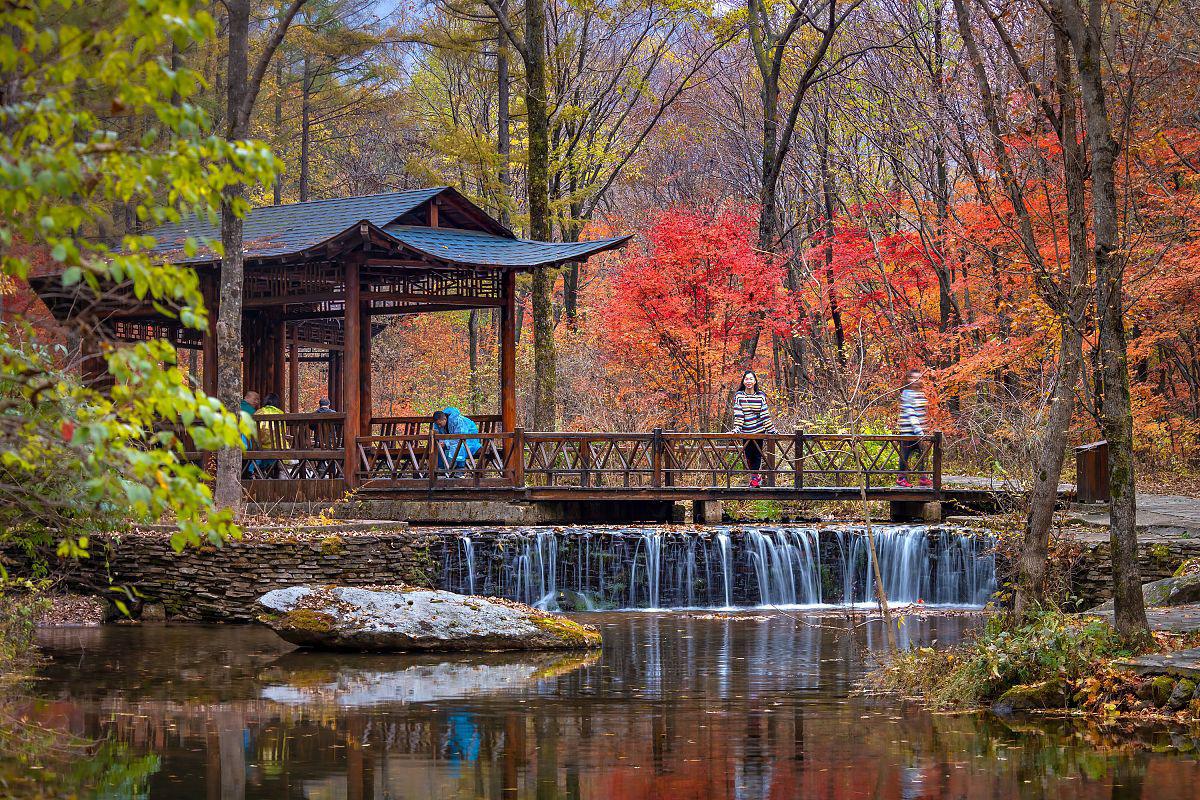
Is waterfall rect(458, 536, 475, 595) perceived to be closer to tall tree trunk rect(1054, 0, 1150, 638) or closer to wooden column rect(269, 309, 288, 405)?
wooden column rect(269, 309, 288, 405)

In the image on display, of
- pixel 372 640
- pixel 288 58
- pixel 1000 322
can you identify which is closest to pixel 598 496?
pixel 372 640

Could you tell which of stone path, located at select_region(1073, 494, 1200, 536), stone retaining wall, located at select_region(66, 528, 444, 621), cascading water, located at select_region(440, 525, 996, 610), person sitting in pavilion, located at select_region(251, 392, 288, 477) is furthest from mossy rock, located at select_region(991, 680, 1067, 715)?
person sitting in pavilion, located at select_region(251, 392, 288, 477)

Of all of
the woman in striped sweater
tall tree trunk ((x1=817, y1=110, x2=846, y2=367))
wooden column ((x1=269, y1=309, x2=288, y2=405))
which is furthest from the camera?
tall tree trunk ((x1=817, y1=110, x2=846, y2=367))

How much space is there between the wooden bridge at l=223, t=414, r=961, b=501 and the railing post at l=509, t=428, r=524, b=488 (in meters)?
0.01

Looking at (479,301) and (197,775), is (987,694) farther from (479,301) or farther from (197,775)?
(479,301)

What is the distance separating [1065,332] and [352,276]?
11.5 meters

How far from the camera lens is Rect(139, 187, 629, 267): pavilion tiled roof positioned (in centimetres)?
1870

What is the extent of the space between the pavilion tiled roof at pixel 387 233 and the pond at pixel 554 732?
7365 mm

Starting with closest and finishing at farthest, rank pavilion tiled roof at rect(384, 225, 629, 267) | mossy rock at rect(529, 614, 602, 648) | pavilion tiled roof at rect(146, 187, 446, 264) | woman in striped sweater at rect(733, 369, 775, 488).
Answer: mossy rock at rect(529, 614, 602, 648) < pavilion tiled roof at rect(384, 225, 629, 267) < pavilion tiled roof at rect(146, 187, 446, 264) < woman in striped sweater at rect(733, 369, 775, 488)

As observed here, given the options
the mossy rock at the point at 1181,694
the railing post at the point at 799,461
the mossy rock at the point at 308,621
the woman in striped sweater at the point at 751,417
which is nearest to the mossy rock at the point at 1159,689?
the mossy rock at the point at 1181,694

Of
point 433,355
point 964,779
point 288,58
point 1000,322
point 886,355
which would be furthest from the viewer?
point 433,355

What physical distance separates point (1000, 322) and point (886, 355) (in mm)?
3801

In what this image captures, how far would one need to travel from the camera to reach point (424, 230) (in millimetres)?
19984

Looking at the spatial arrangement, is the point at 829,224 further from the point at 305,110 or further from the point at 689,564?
the point at 305,110
